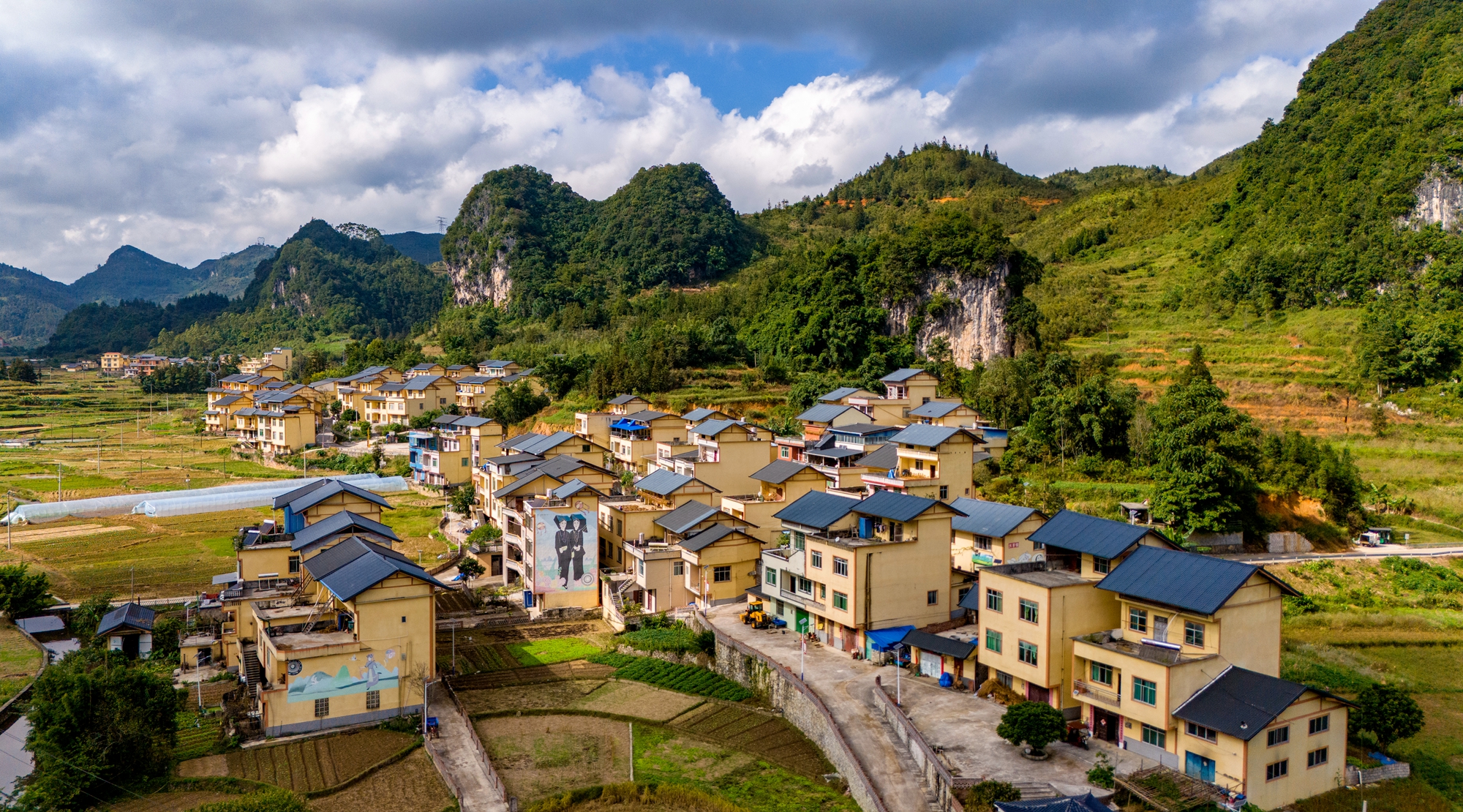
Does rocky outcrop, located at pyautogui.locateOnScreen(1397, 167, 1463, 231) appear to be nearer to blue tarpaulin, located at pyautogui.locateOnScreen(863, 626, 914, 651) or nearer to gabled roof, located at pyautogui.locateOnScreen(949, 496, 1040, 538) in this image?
gabled roof, located at pyautogui.locateOnScreen(949, 496, 1040, 538)

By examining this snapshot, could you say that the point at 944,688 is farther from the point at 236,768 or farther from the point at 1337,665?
the point at 236,768

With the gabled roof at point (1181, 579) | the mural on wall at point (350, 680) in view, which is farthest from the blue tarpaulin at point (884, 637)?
the mural on wall at point (350, 680)

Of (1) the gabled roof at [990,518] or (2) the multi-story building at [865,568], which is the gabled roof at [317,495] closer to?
(2) the multi-story building at [865,568]

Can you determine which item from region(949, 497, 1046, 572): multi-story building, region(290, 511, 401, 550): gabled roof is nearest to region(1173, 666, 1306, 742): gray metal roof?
region(949, 497, 1046, 572): multi-story building

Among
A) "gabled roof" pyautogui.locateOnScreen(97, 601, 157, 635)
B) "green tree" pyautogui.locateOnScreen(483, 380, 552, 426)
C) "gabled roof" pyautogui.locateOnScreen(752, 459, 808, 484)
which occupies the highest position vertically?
"green tree" pyautogui.locateOnScreen(483, 380, 552, 426)

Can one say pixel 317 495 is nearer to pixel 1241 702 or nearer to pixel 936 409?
pixel 936 409

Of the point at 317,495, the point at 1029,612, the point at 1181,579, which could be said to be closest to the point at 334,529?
the point at 317,495
